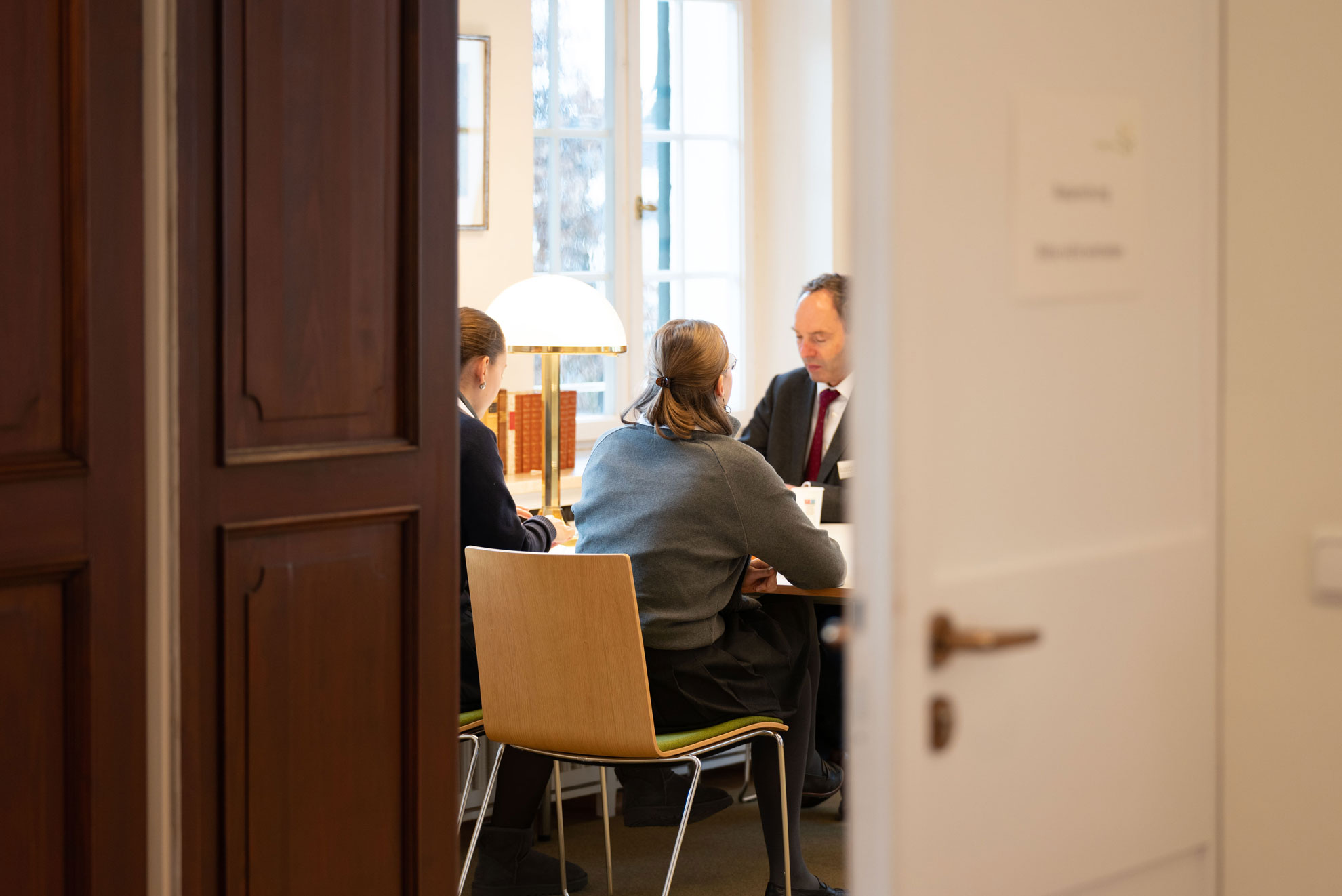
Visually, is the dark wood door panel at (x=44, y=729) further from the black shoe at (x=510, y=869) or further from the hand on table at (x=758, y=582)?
the hand on table at (x=758, y=582)

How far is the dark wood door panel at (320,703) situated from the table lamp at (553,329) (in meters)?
1.76

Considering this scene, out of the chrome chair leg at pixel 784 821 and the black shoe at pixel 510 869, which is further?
the black shoe at pixel 510 869

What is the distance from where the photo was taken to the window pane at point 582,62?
4.81m

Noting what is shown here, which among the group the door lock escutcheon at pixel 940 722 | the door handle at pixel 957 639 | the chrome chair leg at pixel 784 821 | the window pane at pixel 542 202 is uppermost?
the window pane at pixel 542 202

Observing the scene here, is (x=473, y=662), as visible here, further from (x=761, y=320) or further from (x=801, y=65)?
(x=801, y=65)

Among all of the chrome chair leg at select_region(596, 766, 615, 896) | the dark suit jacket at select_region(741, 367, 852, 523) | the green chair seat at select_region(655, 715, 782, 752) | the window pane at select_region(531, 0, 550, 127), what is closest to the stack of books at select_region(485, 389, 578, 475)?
the dark suit jacket at select_region(741, 367, 852, 523)

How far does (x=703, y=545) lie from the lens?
276 cm

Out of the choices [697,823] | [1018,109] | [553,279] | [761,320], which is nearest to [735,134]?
[761,320]

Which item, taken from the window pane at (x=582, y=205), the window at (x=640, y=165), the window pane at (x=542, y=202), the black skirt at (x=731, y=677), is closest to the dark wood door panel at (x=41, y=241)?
the black skirt at (x=731, y=677)

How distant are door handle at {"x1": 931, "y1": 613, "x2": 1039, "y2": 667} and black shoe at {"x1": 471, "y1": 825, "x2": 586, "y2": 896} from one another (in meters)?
2.01

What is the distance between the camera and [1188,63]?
1.46m

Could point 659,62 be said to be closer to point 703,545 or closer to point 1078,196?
point 703,545

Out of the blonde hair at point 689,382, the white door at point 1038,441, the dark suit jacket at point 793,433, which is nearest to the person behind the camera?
the white door at point 1038,441

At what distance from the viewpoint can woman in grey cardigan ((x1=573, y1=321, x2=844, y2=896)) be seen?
275 centimetres
